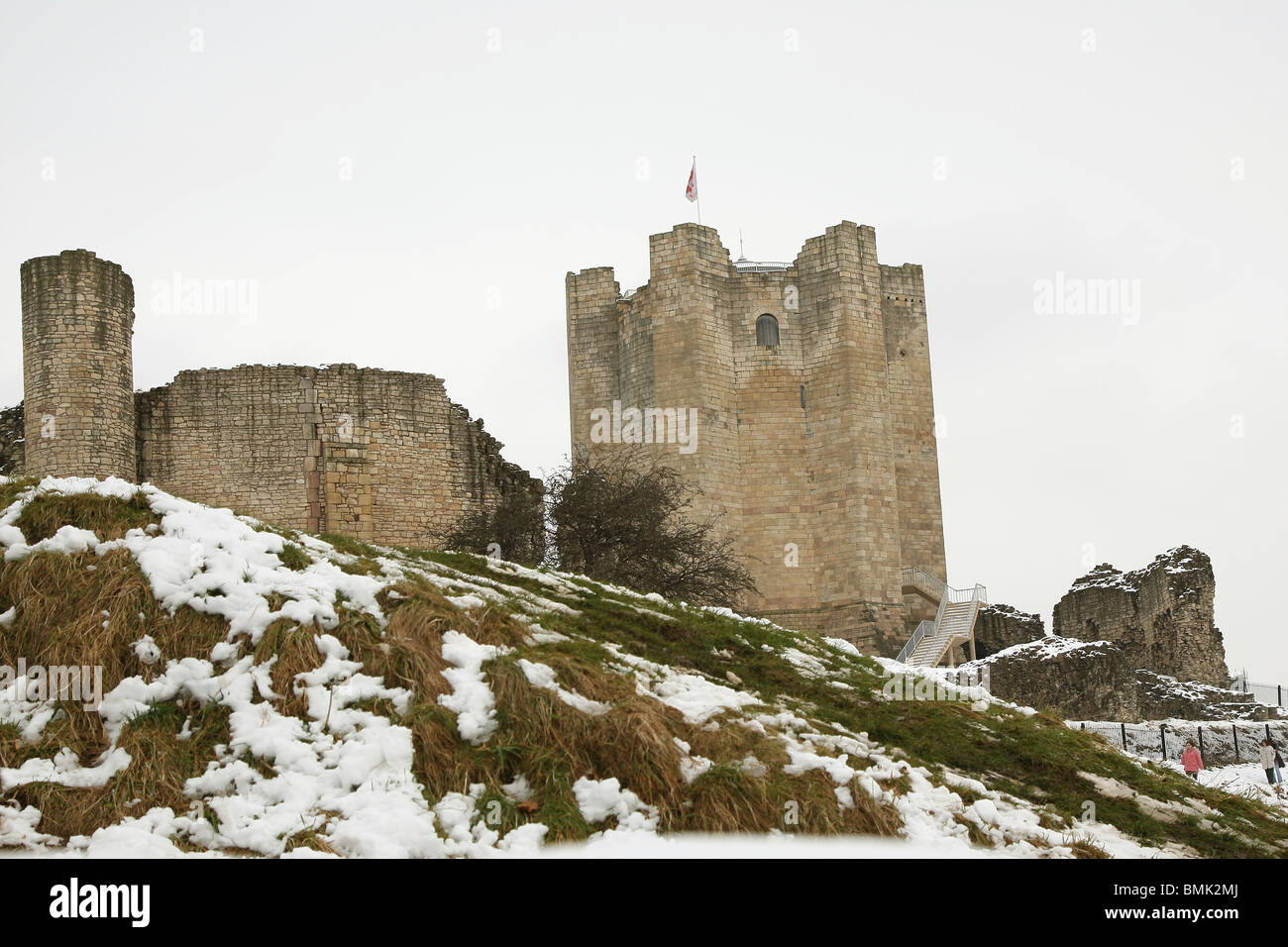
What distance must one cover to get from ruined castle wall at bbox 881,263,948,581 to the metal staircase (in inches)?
17.4

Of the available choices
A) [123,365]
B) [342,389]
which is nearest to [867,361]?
[342,389]

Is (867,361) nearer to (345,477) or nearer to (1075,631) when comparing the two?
(1075,631)

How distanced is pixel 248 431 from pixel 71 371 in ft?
10.8

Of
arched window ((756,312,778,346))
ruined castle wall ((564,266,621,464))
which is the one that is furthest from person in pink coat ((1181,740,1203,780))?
ruined castle wall ((564,266,621,464))

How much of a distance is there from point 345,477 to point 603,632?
17311 millimetres

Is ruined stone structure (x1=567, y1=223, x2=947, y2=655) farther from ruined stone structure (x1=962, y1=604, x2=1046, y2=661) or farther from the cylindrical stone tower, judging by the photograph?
the cylindrical stone tower

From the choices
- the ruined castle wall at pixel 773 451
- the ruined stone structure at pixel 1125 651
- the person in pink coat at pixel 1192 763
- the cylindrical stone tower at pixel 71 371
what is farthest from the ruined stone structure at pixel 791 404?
the person in pink coat at pixel 1192 763

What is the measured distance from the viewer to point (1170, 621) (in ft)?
115

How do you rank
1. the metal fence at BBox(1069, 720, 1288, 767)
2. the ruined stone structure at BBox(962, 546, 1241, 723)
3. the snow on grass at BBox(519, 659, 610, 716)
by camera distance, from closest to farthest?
the snow on grass at BBox(519, 659, 610, 716)
the metal fence at BBox(1069, 720, 1288, 767)
the ruined stone structure at BBox(962, 546, 1241, 723)

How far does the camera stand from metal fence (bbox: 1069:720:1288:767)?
24.7m

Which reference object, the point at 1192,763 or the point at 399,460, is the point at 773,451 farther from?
the point at 1192,763

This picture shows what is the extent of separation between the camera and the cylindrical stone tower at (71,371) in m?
26.9

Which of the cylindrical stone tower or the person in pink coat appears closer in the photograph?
the person in pink coat

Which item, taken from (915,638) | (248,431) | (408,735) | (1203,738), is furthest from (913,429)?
(408,735)
